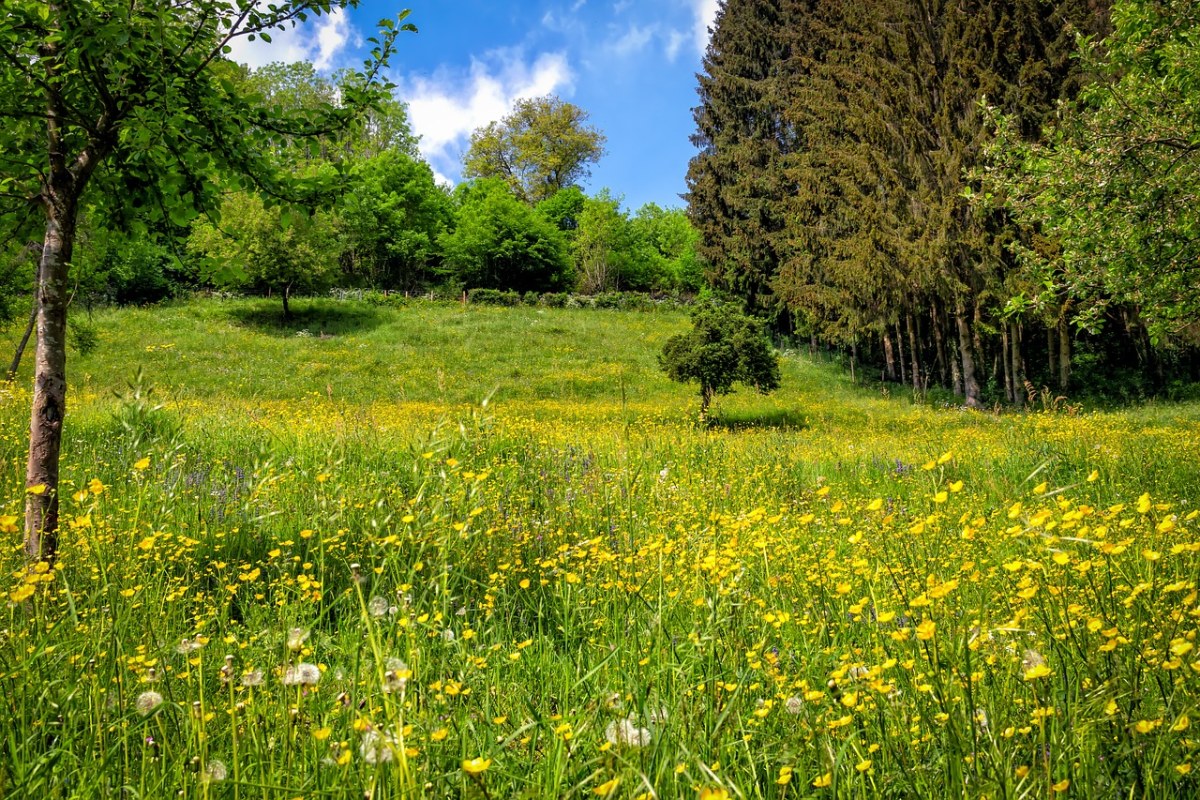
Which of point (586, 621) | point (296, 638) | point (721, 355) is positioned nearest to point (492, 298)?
point (721, 355)

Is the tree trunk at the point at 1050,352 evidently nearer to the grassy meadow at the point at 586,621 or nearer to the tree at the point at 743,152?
the tree at the point at 743,152

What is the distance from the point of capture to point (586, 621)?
314 cm

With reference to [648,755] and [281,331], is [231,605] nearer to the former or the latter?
[648,755]

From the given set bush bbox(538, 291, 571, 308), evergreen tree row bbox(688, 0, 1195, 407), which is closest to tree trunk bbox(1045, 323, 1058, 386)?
evergreen tree row bbox(688, 0, 1195, 407)

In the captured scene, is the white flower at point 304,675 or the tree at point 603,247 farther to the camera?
the tree at point 603,247

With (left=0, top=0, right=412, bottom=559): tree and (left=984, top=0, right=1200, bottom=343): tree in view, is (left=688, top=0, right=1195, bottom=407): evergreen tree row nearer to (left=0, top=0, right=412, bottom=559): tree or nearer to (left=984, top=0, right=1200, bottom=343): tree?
(left=984, top=0, right=1200, bottom=343): tree

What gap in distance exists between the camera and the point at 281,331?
32969 millimetres

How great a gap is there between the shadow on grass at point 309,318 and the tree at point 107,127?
3139 centimetres

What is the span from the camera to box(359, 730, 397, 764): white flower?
3.94ft

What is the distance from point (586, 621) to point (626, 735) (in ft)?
5.70

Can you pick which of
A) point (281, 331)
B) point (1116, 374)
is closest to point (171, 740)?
point (281, 331)

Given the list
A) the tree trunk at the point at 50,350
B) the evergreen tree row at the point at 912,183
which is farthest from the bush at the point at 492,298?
the tree trunk at the point at 50,350

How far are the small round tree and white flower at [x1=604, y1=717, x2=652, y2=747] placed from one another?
1828 centimetres

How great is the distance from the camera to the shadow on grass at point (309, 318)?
3344cm
